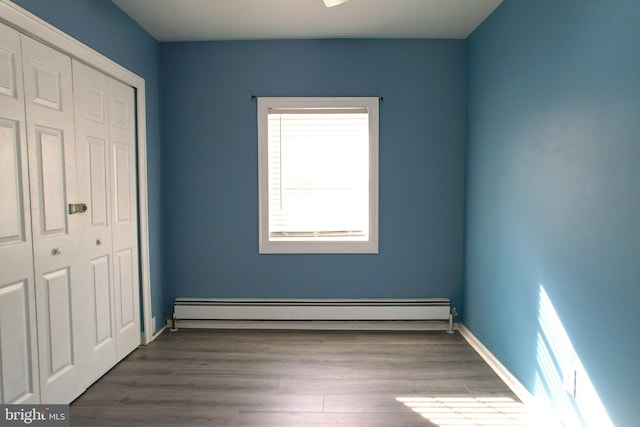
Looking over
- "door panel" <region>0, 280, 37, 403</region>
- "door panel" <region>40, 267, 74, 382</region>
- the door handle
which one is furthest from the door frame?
"door panel" <region>0, 280, 37, 403</region>

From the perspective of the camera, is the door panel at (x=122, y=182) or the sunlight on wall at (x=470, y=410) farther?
the door panel at (x=122, y=182)

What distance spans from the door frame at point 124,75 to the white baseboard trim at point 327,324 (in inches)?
19.2

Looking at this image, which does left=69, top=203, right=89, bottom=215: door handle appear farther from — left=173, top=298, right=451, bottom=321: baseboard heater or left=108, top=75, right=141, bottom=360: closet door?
left=173, top=298, right=451, bottom=321: baseboard heater

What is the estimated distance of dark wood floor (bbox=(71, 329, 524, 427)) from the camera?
2.00 meters

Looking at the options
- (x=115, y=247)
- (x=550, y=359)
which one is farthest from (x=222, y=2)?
(x=550, y=359)

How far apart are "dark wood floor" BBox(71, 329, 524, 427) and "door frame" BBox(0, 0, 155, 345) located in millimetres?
436

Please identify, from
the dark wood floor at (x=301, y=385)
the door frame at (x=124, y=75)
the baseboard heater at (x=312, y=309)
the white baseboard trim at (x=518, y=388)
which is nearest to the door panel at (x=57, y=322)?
the dark wood floor at (x=301, y=385)

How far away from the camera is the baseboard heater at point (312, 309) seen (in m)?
3.13

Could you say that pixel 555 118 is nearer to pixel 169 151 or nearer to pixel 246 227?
pixel 246 227

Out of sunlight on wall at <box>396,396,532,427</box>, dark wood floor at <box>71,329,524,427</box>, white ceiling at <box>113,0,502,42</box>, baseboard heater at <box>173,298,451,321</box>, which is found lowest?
sunlight on wall at <box>396,396,532,427</box>

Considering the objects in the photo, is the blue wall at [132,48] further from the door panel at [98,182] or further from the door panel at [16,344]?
the door panel at [16,344]

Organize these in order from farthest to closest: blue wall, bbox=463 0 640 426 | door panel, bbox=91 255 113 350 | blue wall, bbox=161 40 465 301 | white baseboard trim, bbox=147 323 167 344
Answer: blue wall, bbox=161 40 465 301
white baseboard trim, bbox=147 323 167 344
door panel, bbox=91 255 113 350
blue wall, bbox=463 0 640 426

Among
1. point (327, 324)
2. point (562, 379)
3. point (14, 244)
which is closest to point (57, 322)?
point (14, 244)

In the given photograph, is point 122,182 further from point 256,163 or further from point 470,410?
point 470,410
